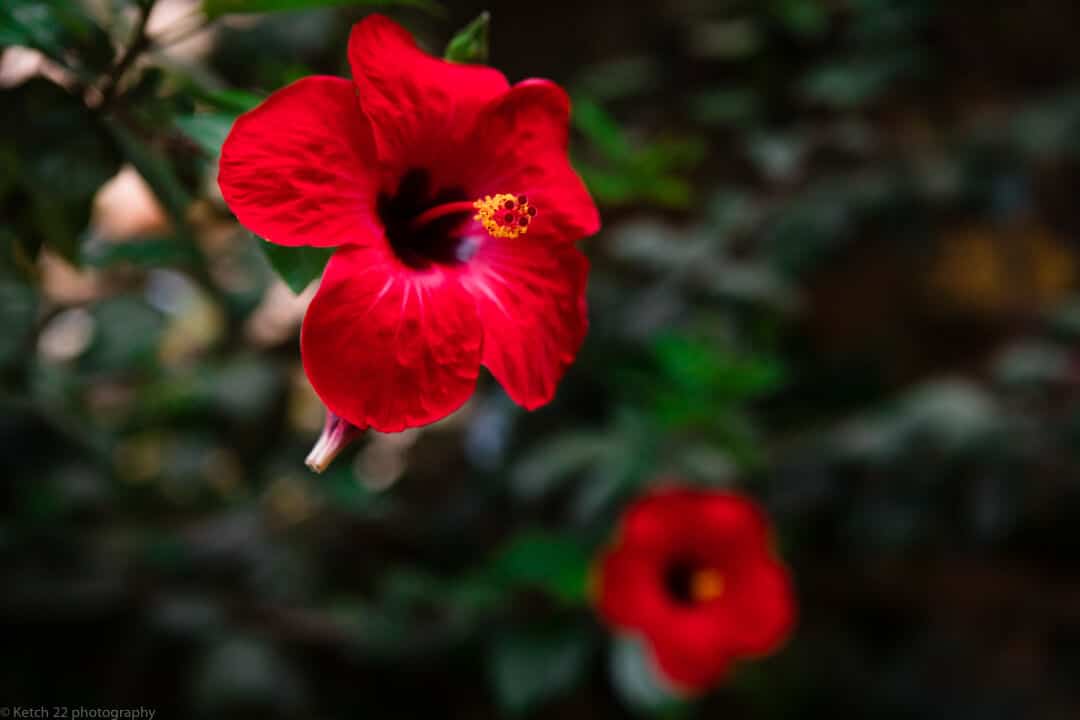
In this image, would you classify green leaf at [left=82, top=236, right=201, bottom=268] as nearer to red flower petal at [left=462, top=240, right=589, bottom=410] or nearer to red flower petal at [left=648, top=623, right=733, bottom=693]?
red flower petal at [left=462, top=240, right=589, bottom=410]

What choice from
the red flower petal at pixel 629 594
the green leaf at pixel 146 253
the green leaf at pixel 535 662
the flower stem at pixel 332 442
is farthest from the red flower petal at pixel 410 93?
the green leaf at pixel 535 662

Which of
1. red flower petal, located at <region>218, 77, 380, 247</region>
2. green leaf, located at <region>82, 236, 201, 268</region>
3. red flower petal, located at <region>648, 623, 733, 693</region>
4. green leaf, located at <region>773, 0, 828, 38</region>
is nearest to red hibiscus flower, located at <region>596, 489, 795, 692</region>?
red flower petal, located at <region>648, 623, 733, 693</region>

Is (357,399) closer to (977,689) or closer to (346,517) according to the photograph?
(346,517)

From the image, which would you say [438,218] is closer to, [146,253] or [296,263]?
[296,263]

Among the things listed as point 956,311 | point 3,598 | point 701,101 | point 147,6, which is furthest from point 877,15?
point 3,598

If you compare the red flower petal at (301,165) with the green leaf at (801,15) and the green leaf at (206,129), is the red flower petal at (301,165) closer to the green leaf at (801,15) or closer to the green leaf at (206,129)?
the green leaf at (206,129)

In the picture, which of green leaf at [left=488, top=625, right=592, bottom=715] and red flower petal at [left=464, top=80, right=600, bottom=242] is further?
green leaf at [left=488, top=625, right=592, bottom=715]

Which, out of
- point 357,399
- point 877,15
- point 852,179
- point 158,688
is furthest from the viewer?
point 877,15
